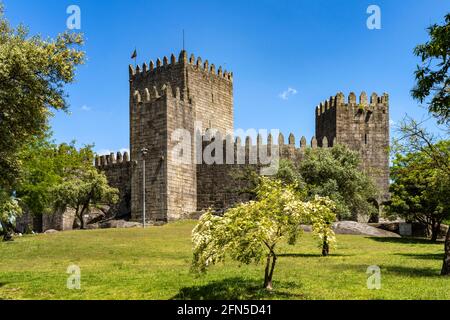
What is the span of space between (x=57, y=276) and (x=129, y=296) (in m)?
5.28

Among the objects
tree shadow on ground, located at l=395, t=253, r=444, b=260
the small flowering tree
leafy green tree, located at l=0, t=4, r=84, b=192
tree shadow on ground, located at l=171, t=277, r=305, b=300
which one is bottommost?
tree shadow on ground, located at l=395, t=253, r=444, b=260

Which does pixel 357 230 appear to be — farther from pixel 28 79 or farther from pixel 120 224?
pixel 28 79

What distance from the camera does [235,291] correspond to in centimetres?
1714

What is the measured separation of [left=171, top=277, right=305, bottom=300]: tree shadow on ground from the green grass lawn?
28 millimetres

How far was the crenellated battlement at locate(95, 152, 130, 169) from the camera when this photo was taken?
183ft

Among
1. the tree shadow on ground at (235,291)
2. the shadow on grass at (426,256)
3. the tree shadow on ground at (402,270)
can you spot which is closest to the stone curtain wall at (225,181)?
the shadow on grass at (426,256)

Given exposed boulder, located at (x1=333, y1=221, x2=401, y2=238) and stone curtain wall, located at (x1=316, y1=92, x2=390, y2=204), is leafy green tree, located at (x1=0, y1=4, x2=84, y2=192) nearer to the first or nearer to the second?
exposed boulder, located at (x1=333, y1=221, x2=401, y2=238)

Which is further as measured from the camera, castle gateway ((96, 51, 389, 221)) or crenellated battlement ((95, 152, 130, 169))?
crenellated battlement ((95, 152, 130, 169))

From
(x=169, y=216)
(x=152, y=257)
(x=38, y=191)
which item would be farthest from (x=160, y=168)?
Answer: (x=152, y=257)

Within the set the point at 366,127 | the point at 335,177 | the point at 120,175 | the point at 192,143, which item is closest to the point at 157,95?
the point at 192,143

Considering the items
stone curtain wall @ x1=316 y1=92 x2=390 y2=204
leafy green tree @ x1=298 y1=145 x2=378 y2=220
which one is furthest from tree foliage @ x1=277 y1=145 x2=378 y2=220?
stone curtain wall @ x1=316 y1=92 x2=390 y2=204

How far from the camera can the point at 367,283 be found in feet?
59.6

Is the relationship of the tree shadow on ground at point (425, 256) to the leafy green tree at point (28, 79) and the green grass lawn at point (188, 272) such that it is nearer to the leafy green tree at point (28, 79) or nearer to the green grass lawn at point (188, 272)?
the green grass lawn at point (188, 272)

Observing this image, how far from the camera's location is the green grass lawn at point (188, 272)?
1733 cm
